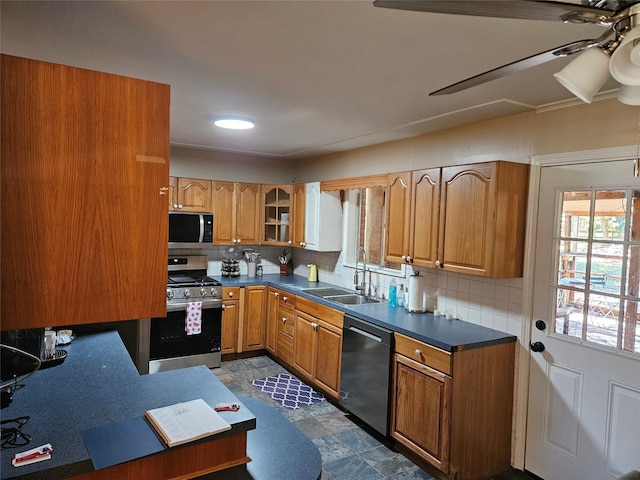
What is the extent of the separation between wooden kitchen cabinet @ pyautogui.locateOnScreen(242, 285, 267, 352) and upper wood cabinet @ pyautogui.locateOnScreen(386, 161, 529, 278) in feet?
6.87

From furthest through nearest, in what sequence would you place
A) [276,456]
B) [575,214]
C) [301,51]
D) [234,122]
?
[234,122] < [575,214] < [301,51] < [276,456]

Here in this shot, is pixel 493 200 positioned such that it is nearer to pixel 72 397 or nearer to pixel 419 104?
pixel 419 104

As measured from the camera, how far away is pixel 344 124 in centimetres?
327

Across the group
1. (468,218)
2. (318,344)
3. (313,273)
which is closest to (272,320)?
(313,273)

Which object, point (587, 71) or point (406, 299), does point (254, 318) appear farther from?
point (587, 71)

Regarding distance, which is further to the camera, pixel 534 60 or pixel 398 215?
pixel 398 215

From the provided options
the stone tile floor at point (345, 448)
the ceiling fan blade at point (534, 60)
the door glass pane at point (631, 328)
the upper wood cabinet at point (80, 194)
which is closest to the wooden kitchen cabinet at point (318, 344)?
the stone tile floor at point (345, 448)

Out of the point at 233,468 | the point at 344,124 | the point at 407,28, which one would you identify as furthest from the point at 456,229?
the point at 233,468

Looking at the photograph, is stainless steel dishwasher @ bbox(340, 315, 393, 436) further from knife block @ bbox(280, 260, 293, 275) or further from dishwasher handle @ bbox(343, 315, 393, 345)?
knife block @ bbox(280, 260, 293, 275)

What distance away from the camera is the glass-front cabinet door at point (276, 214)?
513 centimetres

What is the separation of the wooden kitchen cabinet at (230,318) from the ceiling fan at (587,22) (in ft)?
12.6

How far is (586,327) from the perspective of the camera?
2459mm

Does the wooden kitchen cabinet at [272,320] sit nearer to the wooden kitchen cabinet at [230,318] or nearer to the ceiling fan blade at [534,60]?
the wooden kitchen cabinet at [230,318]

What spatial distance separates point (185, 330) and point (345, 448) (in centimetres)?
214
